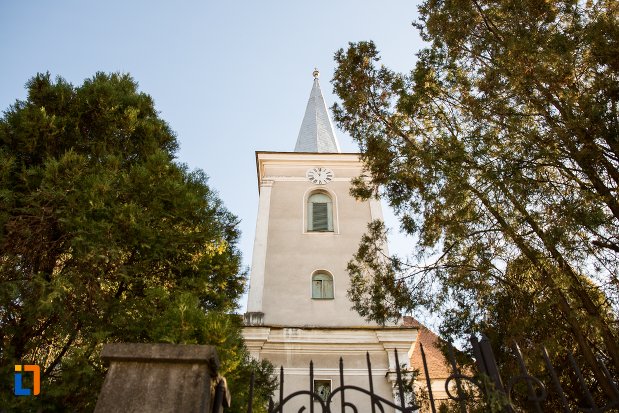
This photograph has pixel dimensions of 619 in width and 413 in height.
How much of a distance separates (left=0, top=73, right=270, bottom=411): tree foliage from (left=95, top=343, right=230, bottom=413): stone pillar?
10.9 feet

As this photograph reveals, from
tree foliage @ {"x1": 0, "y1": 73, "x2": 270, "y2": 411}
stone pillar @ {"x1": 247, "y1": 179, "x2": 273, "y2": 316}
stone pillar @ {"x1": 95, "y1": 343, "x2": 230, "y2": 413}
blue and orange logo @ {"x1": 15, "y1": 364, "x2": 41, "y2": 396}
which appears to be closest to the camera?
stone pillar @ {"x1": 95, "y1": 343, "x2": 230, "y2": 413}

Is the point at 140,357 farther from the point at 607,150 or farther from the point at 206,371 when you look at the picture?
the point at 607,150

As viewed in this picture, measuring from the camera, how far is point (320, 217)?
19.5 m

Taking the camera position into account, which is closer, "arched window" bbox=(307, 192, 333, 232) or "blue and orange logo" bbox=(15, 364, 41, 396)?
"blue and orange logo" bbox=(15, 364, 41, 396)

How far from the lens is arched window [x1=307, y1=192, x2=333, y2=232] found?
19.1m

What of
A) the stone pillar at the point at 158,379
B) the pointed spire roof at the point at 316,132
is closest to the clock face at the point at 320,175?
the pointed spire roof at the point at 316,132

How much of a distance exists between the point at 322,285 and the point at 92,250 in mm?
10283

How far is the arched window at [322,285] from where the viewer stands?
16672mm

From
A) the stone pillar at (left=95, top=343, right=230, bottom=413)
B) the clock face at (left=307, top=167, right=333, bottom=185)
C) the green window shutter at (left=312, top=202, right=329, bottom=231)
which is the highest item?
the clock face at (left=307, top=167, right=333, bottom=185)

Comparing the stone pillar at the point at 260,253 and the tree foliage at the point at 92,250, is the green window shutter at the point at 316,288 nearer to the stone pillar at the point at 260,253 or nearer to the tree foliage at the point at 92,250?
the stone pillar at the point at 260,253

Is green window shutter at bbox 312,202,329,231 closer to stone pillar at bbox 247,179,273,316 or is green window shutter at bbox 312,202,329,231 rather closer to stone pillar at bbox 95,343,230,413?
stone pillar at bbox 247,179,273,316

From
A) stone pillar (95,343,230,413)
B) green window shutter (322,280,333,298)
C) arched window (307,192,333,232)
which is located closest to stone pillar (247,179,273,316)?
arched window (307,192,333,232)

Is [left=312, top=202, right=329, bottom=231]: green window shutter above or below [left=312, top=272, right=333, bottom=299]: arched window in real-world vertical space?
above

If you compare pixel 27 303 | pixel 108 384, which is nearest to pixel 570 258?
pixel 108 384
